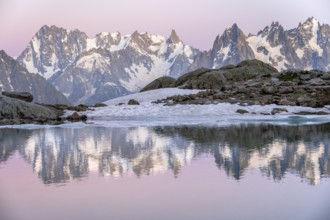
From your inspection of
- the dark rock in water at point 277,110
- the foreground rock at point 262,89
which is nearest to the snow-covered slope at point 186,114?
the dark rock in water at point 277,110

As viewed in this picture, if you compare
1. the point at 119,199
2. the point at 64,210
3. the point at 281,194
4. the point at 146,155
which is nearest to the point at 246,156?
the point at 146,155

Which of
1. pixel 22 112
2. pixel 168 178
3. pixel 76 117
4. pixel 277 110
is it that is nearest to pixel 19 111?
pixel 22 112

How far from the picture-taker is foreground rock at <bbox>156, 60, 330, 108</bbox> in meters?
61.2

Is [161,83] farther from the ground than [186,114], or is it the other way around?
[161,83]

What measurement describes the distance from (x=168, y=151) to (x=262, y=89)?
149 feet

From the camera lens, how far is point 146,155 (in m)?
24.9

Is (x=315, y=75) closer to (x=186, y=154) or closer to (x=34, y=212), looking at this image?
(x=186, y=154)

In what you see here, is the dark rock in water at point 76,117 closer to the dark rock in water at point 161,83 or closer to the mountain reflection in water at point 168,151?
the mountain reflection in water at point 168,151

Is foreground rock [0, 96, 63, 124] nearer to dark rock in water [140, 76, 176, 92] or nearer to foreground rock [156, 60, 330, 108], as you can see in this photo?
foreground rock [156, 60, 330, 108]

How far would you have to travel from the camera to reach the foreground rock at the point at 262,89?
201 ft

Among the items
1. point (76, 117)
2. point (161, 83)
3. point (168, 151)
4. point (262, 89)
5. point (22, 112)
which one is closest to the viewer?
point (168, 151)

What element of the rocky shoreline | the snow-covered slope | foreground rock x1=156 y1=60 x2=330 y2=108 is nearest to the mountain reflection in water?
the snow-covered slope

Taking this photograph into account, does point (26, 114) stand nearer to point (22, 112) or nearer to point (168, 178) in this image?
point (22, 112)

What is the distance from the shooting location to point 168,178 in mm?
18844
